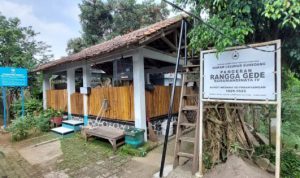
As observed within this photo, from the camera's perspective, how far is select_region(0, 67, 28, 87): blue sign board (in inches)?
323

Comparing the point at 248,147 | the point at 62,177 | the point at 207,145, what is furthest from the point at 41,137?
the point at 248,147

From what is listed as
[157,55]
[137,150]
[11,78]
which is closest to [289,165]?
[137,150]

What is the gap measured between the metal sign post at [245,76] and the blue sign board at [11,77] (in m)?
8.13

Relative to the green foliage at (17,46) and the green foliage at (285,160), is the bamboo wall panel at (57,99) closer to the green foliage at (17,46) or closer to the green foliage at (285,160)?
the green foliage at (17,46)

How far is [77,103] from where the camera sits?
8500 millimetres

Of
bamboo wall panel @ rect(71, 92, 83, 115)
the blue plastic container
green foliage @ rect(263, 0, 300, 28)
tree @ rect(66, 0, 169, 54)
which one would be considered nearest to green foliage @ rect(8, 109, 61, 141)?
bamboo wall panel @ rect(71, 92, 83, 115)

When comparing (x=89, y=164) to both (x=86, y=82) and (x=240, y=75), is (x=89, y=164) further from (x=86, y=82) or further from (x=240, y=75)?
(x=240, y=75)

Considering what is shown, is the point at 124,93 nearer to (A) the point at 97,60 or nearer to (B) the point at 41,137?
(A) the point at 97,60

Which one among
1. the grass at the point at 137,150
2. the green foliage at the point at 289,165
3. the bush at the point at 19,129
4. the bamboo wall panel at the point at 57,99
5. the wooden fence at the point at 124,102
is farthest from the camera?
the bamboo wall panel at the point at 57,99

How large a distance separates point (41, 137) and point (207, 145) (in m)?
6.10

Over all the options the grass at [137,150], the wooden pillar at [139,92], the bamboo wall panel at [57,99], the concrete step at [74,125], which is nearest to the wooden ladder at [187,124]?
the grass at [137,150]

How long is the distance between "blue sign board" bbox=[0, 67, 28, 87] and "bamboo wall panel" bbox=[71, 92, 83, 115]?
7.60 ft

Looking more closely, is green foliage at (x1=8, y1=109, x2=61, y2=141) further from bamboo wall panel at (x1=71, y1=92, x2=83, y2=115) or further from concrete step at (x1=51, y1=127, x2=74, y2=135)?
bamboo wall panel at (x1=71, y1=92, x2=83, y2=115)

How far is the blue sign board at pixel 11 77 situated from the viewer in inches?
323
